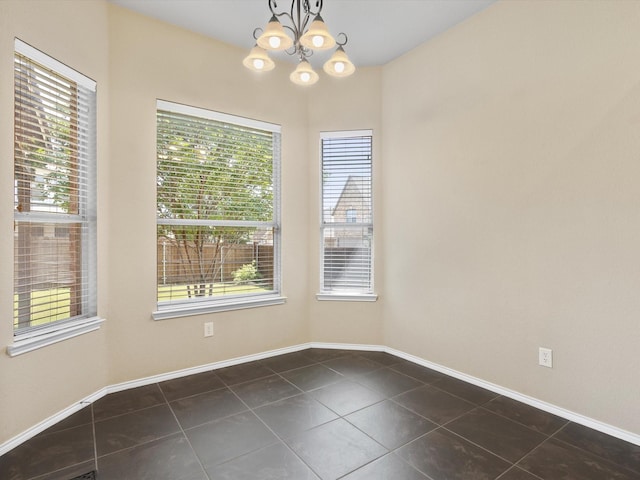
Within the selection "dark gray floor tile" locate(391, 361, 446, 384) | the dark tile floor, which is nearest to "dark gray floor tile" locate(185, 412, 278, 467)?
the dark tile floor

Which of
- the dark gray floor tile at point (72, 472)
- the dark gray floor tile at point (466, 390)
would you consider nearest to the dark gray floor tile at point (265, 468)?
the dark gray floor tile at point (72, 472)

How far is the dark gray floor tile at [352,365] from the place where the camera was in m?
2.95

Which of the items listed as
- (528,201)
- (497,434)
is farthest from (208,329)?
(528,201)

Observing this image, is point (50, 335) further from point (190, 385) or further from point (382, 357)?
point (382, 357)

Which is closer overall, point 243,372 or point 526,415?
point 526,415

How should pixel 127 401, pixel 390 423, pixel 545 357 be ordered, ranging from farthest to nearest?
pixel 127 401 → pixel 545 357 → pixel 390 423

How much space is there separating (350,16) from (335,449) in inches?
117

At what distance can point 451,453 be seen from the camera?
6.08 feet

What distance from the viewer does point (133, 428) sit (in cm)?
210

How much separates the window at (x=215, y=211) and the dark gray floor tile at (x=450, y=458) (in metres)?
1.84

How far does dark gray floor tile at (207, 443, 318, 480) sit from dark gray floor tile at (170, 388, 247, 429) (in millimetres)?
485

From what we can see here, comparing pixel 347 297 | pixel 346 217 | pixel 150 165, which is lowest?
pixel 347 297

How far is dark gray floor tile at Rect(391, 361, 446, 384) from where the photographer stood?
9.32 feet

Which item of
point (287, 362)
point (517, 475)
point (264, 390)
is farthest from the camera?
point (287, 362)
